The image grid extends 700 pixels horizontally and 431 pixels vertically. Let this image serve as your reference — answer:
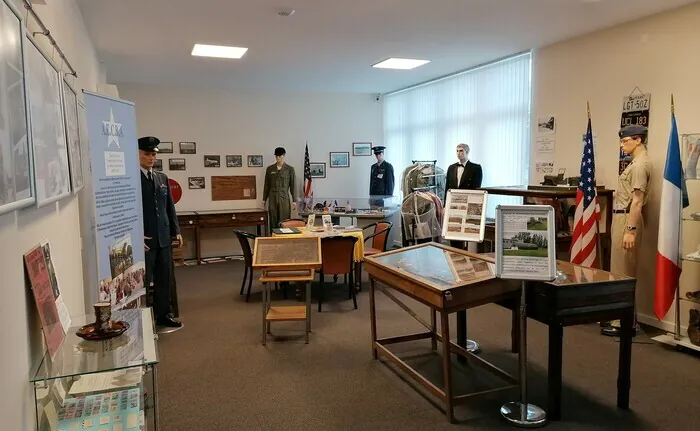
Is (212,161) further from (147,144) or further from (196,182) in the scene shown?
(147,144)

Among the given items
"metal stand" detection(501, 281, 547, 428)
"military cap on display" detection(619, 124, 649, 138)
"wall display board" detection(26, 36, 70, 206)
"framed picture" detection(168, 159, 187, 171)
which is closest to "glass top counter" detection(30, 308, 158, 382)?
"wall display board" detection(26, 36, 70, 206)

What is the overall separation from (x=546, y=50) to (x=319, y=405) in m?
4.65

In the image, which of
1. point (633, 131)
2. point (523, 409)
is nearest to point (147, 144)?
point (523, 409)

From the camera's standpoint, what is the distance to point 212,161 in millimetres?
8789

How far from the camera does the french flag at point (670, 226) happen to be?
417 centimetres

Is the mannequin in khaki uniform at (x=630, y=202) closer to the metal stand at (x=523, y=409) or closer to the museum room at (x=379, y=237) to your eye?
the museum room at (x=379, y=237)

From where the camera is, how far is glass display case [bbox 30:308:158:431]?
1728mm

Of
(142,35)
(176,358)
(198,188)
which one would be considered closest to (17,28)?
(176,358)

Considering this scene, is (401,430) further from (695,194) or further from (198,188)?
(198,188)

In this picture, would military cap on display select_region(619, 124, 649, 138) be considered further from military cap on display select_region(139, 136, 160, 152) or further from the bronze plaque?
the bronze plaque

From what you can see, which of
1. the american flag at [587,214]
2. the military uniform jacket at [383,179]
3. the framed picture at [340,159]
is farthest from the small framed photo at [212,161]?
the american flag at [587,214]

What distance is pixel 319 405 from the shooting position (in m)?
3.37

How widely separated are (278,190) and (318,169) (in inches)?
43.0

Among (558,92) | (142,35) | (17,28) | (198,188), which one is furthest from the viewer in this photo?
(198,188)
